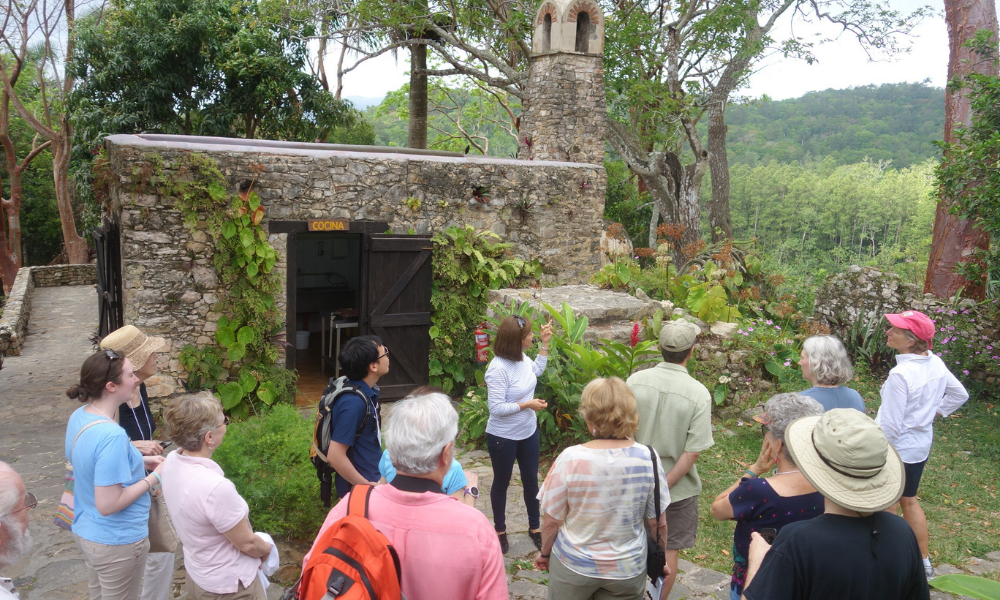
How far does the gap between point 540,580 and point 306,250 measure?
8386mm

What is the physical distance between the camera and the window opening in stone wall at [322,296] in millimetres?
9008

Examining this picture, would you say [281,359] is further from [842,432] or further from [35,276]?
[35,276]

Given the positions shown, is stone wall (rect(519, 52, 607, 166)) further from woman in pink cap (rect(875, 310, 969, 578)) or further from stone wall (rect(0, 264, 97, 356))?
stone wall (rect(0, 264, 97, 356))

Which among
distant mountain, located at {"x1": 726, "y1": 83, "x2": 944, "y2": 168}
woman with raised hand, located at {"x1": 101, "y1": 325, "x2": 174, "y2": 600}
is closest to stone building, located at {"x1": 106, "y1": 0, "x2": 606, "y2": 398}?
woman with raised hand, located at {"x1": 101, "y1": 325, "x2": 174, "y2": 600}

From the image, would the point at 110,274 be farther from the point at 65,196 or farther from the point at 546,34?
the point at 65,196

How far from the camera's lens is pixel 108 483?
2.69 m

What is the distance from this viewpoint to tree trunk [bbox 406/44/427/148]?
18.2 m

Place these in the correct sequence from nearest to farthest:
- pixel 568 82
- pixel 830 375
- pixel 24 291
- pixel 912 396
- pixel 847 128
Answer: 1. pixel 830 375
2. pixel 912 396
3. pixel 568 82
4. pixel 24 291
5. pixel 847 128

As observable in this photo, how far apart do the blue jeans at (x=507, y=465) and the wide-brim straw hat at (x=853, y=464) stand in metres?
2.06

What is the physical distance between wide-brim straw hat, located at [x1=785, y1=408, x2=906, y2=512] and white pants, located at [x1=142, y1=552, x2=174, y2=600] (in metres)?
2.84

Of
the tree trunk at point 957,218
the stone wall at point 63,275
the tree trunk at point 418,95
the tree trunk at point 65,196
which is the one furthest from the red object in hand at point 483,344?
the tree trunk at point 65,196

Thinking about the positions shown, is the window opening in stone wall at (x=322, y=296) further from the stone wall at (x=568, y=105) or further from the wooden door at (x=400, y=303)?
the stone wall at (x=568, y=105)

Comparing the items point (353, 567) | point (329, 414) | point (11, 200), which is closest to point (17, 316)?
point (11, 200)

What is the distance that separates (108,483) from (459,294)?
5.29 metres
